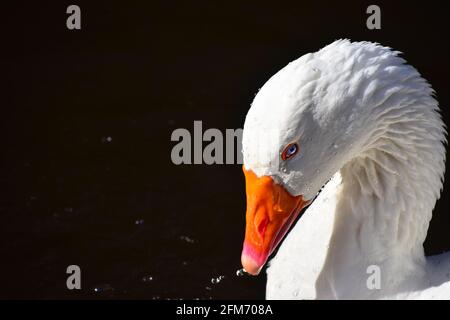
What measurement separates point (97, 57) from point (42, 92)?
2.05 ft

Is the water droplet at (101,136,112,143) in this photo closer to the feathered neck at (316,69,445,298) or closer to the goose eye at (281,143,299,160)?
the feathered neck at (316,69,445,298)

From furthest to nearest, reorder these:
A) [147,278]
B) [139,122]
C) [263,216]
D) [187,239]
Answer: [139,122] → [187,239] → [147,278] → [263,216]

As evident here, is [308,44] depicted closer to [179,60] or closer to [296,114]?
[179,60]

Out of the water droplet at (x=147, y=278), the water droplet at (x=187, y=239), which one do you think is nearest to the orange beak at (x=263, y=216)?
the water droplet at (x=147, y=278)

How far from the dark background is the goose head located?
211 cm

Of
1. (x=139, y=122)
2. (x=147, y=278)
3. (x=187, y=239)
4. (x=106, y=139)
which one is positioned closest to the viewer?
(x=147, y=278)

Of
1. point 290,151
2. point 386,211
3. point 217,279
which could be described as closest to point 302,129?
point 290,151

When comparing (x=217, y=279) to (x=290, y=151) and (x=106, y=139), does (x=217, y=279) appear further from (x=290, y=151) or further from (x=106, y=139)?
(x=290, y=151)

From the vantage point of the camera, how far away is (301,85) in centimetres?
363

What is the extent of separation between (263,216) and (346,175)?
0.69 meters

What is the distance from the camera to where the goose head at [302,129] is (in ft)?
11.9

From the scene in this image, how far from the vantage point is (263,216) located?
3.83 m

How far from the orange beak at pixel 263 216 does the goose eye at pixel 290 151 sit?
15 centimetres

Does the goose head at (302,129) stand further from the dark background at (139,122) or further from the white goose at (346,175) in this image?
the dark background at (139,122)
